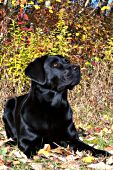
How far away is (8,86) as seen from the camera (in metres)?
7.79

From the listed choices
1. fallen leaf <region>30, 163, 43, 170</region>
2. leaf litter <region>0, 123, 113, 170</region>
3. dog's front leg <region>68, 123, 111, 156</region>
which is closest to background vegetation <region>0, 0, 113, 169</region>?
dog's front leg <region>68, 123, 111, 156</region>

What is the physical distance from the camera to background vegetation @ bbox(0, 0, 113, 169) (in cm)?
769

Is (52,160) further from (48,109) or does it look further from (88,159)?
(48,109)

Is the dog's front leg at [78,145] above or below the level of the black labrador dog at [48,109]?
below

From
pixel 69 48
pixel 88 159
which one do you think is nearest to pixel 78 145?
pixel 88 159

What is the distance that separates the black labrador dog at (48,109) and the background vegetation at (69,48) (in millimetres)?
1133

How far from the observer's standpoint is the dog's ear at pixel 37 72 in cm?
534

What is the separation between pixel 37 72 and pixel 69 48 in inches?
126

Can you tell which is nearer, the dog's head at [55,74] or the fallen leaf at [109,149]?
the dog's head at [55,74]

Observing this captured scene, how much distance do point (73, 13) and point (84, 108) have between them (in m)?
2.38

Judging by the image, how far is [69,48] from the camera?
8.48 m

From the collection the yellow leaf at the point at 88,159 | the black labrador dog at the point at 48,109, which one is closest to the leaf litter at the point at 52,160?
the yellow leaf at the point at 88,159

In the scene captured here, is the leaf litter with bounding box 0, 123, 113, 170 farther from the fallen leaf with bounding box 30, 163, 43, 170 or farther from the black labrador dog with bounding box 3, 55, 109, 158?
the black labrador dog with bounding box 3, 55, 109, 158

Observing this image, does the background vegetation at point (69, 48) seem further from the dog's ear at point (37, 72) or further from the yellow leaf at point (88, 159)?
the dog's ear at point (37, 72)
